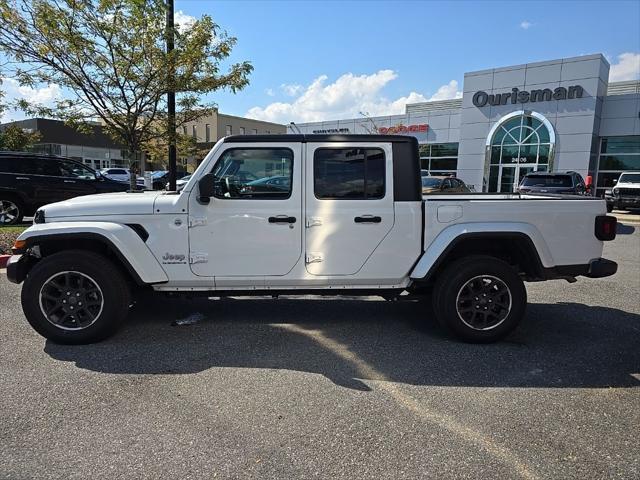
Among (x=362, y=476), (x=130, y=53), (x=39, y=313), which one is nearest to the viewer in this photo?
(x=362, y=476)

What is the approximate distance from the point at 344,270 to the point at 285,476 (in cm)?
222

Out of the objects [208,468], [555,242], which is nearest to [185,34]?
[555,242]

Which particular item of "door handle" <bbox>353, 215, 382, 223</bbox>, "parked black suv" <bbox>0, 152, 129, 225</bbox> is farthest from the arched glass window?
"door handle" <bbox>353, 215, 382, 223</bbox>

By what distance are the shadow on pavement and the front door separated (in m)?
0.75

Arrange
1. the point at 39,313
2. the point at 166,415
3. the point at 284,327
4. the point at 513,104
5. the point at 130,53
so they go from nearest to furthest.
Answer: the point at 166,415 → the point at 39,313 → the point at 284,327 → the point at 130,53 → the point at 513,104

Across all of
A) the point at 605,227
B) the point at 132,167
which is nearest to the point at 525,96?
the point at 132,167

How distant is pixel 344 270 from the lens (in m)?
4.48

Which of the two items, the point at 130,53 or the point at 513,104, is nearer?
the point at 130,53

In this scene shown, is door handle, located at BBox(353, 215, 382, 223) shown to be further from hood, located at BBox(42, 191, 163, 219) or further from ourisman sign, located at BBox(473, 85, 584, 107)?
ourisman sign, located at BBox(473, 85, 584, 107)

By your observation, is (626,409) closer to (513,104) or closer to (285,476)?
(285,476)

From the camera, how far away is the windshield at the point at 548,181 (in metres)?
15.7

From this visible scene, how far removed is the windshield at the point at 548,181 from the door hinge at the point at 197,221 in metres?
14.5

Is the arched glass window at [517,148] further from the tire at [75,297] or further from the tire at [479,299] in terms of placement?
the tire at [75,297]

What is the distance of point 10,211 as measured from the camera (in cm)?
1127
